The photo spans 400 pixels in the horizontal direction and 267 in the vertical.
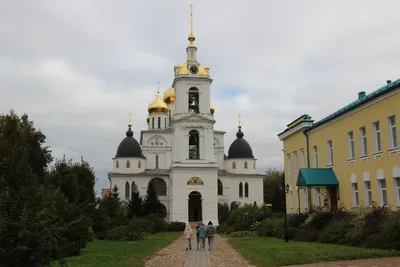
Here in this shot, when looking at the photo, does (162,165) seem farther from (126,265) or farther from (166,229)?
(126,265)

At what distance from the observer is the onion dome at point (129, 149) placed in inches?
2507

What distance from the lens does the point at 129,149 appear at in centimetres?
6397

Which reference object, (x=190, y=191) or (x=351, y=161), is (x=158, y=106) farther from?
(x=351, y=161)

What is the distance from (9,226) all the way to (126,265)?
18.7 ft

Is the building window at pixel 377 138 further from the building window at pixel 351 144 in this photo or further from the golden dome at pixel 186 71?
the golden dome at pixel 186 71

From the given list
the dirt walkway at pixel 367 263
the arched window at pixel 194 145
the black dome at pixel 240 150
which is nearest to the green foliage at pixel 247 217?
the arched window at pixel 194 145

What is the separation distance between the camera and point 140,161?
63.8 m

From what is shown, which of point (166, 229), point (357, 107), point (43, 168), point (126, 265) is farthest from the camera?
point (43, 168)

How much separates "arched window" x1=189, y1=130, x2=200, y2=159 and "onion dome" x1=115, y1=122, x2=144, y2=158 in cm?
1258

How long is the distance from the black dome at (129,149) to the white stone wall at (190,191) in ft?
47.5

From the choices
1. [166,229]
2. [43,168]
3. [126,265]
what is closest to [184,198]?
[166,229]

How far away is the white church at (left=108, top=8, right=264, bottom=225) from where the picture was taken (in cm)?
5053

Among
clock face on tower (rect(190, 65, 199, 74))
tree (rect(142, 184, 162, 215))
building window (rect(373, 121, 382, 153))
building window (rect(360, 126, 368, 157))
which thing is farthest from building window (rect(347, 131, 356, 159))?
clock face on tower (rect(190, 65, 199, 74))

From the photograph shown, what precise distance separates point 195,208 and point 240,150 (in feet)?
46.8
